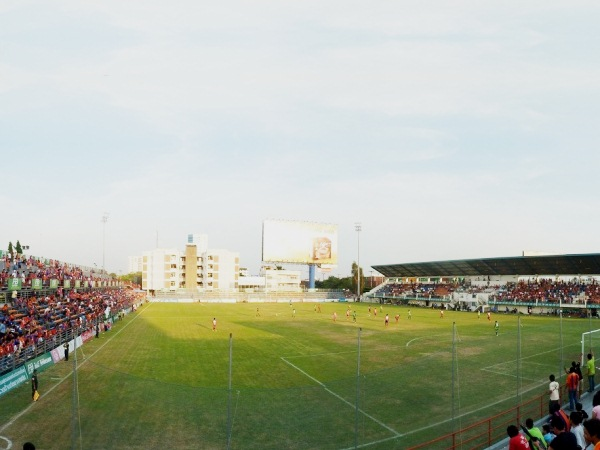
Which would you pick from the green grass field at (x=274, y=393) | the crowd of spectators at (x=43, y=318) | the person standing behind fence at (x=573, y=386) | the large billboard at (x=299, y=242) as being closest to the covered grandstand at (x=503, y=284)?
the large billboard at (x=299, y=242)

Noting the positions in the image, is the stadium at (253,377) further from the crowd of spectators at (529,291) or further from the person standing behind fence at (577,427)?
the crowd of spectators at (529,291)

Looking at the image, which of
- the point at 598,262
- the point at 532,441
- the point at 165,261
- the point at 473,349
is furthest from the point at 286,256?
the point at 532,441

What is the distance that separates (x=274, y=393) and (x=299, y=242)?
9284 cm

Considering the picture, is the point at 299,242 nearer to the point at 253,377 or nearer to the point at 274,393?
the point at 253,377

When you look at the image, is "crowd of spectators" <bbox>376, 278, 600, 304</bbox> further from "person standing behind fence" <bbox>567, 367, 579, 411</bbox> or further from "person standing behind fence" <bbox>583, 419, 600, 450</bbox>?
"person standing behind fence" <bbox>583, 419, 600, 450</bbox>

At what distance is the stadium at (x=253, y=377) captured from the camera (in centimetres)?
1579

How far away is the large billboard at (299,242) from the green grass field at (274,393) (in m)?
70.8

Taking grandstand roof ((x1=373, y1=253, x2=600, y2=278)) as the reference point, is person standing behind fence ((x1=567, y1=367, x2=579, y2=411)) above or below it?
below

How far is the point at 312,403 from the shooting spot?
18.7m

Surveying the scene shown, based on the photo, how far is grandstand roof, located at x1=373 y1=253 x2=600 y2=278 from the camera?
70.8 meters

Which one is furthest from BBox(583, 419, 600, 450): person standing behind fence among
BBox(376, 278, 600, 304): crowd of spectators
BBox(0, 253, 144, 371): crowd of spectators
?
BBox(376, 278, 600, 304): crowd of spectators

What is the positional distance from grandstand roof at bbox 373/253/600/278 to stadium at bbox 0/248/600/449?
24.2 metres

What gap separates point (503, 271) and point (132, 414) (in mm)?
81533

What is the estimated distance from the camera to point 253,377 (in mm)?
25422
